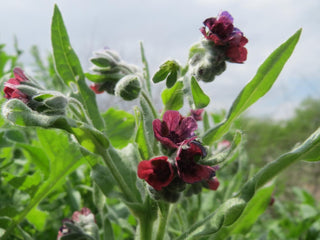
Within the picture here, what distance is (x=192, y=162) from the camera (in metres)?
1.06

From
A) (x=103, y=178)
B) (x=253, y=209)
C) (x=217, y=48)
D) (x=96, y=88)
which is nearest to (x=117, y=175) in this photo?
(x=103, y=178)

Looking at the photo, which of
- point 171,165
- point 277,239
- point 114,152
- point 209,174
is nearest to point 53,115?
point 114,152

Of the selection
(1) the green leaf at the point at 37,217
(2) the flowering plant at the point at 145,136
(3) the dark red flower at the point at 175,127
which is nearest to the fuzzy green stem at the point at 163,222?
(2) the flowering plant at the point at 145,136

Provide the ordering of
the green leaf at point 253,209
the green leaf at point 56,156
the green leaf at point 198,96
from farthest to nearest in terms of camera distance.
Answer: the green leaf at point 253,209 < the green leaf at point 56,156 < the green leaf at point 198,96

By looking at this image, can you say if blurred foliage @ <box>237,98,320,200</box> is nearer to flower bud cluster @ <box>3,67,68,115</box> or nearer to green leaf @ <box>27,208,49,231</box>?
green leaf @ <box>27,208,49,231</box>

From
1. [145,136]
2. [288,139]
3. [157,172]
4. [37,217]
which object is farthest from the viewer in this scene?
[288,139]

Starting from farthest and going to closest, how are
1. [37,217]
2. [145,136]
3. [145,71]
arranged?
1. [37,217]
2. [145,71]
3. [145,136]

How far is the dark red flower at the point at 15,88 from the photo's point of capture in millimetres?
1103

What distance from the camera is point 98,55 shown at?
1.44 metres

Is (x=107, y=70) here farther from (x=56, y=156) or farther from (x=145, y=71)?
(x=56, y=156)

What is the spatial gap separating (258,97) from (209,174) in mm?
343

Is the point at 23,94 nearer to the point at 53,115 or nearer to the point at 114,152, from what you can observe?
the point at 53,115

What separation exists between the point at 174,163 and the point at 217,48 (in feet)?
1.50

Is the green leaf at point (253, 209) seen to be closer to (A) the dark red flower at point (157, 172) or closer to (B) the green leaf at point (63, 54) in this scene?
(A) the dark red flower at point (157, 172)
